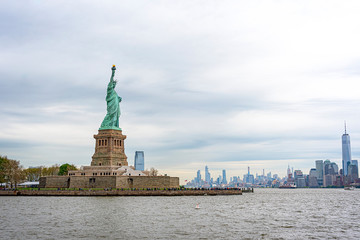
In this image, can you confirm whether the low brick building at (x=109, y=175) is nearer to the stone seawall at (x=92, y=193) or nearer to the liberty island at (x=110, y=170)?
the liberty island at (x=110, y=170)

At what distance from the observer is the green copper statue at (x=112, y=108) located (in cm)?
12950

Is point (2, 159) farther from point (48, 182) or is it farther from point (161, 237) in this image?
point (161, 237)

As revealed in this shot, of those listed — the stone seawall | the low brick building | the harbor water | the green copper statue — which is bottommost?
the harbor water

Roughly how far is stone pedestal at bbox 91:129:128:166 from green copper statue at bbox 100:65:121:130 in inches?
113

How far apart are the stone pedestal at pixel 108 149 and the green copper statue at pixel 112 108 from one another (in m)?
2.86

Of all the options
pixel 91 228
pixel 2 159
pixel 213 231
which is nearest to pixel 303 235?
pixel 213 231

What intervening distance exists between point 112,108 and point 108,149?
1368cm

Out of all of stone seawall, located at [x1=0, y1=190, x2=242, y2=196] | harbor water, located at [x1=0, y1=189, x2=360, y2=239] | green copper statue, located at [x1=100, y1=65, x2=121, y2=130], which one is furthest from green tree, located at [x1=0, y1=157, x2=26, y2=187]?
harbor water, located at [x1=0, y1=189, x2=360, y2=239]

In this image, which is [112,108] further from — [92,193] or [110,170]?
[92,193]

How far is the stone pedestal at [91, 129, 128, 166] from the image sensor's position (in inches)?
4901

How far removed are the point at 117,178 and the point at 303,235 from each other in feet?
250

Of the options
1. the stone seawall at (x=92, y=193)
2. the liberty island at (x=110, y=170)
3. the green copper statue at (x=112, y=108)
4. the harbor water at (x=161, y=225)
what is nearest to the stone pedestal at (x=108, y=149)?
the liberty island at (x=110, y=170)

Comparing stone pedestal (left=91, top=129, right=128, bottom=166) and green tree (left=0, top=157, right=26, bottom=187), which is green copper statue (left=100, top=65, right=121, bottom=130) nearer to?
stone pedestal (left=91, top=129, right=128, bottom=166)

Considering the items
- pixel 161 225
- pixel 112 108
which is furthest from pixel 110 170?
pixel 161 225
